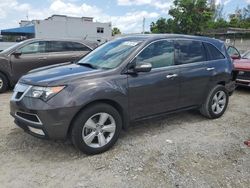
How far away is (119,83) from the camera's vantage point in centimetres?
468

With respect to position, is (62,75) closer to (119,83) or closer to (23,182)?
(119,83)

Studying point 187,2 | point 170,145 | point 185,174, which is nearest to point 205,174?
point 185,174

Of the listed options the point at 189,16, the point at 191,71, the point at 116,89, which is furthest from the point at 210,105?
the point at 189,16

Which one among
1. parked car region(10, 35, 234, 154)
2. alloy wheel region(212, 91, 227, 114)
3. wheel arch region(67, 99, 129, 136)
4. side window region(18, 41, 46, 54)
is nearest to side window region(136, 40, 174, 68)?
parked car region(10, 35, 234, 154)

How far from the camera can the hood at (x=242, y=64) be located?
9343 mm

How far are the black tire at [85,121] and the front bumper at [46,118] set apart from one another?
0.37ft

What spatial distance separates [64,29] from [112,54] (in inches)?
1231

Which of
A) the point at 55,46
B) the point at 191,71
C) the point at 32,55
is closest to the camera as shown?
the point at 191,71

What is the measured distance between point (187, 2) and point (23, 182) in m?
37.7

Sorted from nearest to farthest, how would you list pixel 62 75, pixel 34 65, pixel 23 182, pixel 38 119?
1. pixel 23 182
2. pixel 38 119
3. pixel 62 75
4. pixel 34 65

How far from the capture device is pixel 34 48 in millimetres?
9617

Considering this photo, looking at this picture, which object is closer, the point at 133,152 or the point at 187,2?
the point at 133,152

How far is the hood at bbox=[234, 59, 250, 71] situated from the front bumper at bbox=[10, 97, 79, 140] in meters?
6.71

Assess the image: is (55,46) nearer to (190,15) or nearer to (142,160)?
(142,160)
